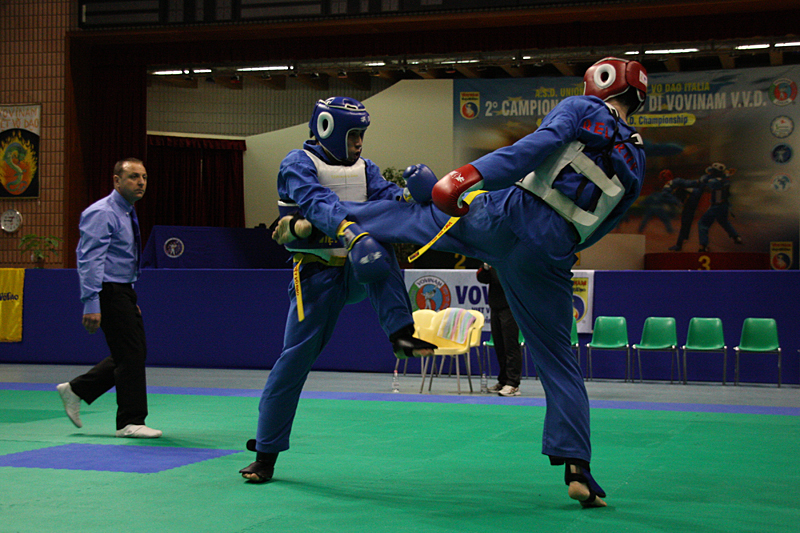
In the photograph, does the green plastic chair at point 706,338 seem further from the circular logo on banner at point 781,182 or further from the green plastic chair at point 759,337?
the circular logo on banner at point 781,182

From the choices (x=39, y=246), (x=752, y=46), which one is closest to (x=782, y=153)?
(x=752, y=46)

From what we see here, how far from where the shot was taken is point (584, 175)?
3182 mm

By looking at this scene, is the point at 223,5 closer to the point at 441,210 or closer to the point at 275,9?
the point at 275,9

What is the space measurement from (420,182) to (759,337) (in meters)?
7.43

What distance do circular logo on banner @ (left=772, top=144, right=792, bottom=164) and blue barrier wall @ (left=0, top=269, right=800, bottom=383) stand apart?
21.1ft

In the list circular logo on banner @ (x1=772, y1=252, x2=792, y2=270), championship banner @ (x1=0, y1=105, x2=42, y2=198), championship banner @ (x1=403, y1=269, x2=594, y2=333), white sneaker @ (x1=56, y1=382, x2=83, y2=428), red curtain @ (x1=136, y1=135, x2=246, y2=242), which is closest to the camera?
white sneaker @ (x1=56, y1=382, x2=83, y2=428)

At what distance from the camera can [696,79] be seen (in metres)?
15.4

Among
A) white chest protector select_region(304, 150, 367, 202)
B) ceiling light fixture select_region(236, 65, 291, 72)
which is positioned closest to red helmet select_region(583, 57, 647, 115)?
white chest protector select_region(304, 150, 367, 202)

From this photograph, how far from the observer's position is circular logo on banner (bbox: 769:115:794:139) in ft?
Result: 49.2

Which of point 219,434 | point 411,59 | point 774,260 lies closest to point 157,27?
point 411,59

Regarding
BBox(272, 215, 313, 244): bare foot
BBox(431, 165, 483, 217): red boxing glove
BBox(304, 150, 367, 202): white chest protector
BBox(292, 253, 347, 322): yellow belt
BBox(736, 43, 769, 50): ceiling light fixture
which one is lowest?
BBox(292, 253, 347, 322): yellow belt

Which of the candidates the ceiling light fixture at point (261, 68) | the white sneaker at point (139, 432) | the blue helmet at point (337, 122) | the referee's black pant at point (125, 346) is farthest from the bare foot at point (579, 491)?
the ceiling light fixture at point (261, 68)

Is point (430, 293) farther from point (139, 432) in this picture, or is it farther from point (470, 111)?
point (470, 111)

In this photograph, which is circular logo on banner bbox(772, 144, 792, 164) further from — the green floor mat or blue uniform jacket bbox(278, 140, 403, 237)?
blue uniform jacket bbox(278, 140, 403, 237)
